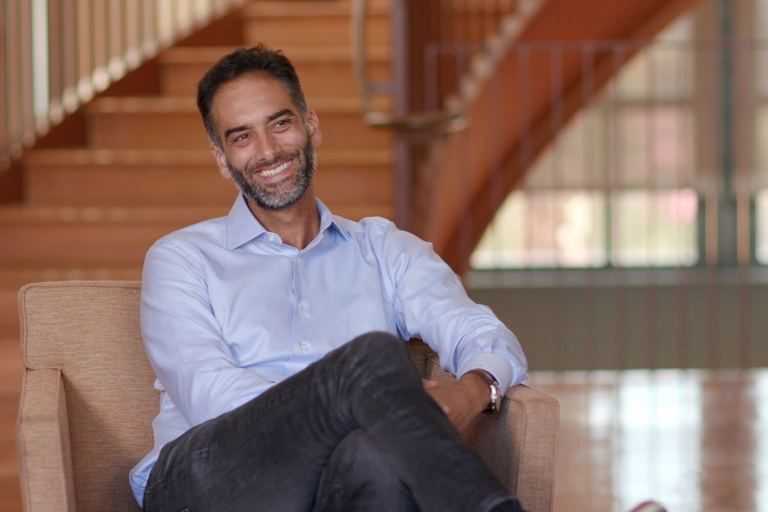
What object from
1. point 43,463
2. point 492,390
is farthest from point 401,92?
point 43,463

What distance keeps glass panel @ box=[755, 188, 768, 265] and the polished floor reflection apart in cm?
375

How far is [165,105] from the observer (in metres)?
5.10

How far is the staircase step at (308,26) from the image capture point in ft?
18.2

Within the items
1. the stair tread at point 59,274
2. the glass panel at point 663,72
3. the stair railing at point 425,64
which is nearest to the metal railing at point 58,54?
the stair tread at point 59,274

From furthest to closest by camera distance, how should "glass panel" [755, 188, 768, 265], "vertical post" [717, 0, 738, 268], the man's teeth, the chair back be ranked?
"glass panel" [755, 188, 768, 265], "vertical post" [717, 0, 738, 268], the man's teeth, the chair back

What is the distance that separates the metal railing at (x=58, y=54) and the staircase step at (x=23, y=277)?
1.84 feet

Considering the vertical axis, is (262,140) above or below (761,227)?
above

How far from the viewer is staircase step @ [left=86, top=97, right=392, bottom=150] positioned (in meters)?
5.03

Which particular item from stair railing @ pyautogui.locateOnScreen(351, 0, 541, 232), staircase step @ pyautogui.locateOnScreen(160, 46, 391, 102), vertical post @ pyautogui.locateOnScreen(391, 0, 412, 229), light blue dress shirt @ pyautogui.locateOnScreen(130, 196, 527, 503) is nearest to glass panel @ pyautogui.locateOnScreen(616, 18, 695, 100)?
stair railing @ pyautogui.locateOnScreen(351, 0, 541, 232)

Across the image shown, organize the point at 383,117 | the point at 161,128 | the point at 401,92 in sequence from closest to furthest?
1. the point at 383,117
2. the point at 401,92
3. the point at 161,128

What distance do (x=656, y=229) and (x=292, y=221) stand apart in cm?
692

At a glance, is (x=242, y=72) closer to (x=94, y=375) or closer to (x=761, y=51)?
(x=94, y=375)

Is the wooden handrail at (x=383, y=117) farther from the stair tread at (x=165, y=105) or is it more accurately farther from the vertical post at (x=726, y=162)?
the vertical post at (x=726, y=162)

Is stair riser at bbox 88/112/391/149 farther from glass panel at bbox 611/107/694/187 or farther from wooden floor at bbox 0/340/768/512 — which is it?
glass panel at bbox 611/107/694/187
